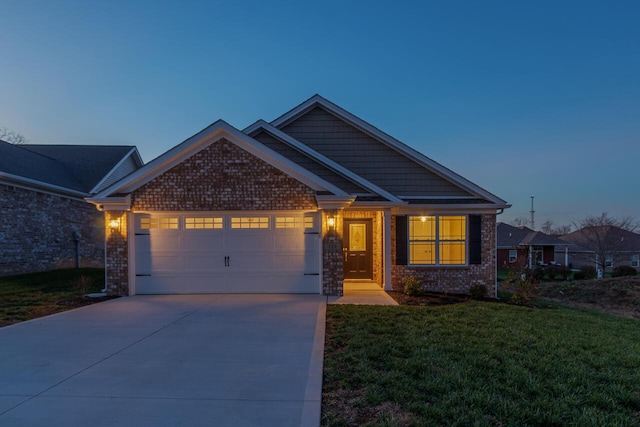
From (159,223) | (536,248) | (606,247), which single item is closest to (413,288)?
(159,223)

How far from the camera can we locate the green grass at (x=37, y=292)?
24.5ft

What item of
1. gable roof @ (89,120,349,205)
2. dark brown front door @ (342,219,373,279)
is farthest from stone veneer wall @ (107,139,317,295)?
dark brown front door @ (342,219,373,279)

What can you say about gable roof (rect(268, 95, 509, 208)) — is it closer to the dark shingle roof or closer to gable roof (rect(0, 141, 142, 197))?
gable roof (rect(0, 141, 142, 197))

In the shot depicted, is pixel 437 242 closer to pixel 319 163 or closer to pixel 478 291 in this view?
pixel 478 291

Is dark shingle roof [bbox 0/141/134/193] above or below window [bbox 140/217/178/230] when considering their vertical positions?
above

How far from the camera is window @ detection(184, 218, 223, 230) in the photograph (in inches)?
365

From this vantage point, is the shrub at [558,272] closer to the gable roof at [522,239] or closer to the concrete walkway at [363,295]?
the gable roof at [522,239]

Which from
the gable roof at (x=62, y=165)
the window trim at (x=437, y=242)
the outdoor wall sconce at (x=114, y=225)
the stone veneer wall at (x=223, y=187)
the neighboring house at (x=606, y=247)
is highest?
the gable roof at (x=62, y=165)

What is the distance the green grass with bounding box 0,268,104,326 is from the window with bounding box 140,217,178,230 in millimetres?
2550

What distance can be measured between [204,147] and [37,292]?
6.78m

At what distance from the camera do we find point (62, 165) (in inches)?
663

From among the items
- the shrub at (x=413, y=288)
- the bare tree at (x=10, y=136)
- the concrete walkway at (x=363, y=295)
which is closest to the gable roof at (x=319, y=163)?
the shrub at (x=413, y=288)

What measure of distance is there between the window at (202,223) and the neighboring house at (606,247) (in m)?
28.8

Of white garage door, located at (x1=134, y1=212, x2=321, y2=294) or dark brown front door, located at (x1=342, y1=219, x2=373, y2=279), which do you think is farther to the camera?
dark brown front door, located at (x1=342, y1=219, x2=373, y2=279)
